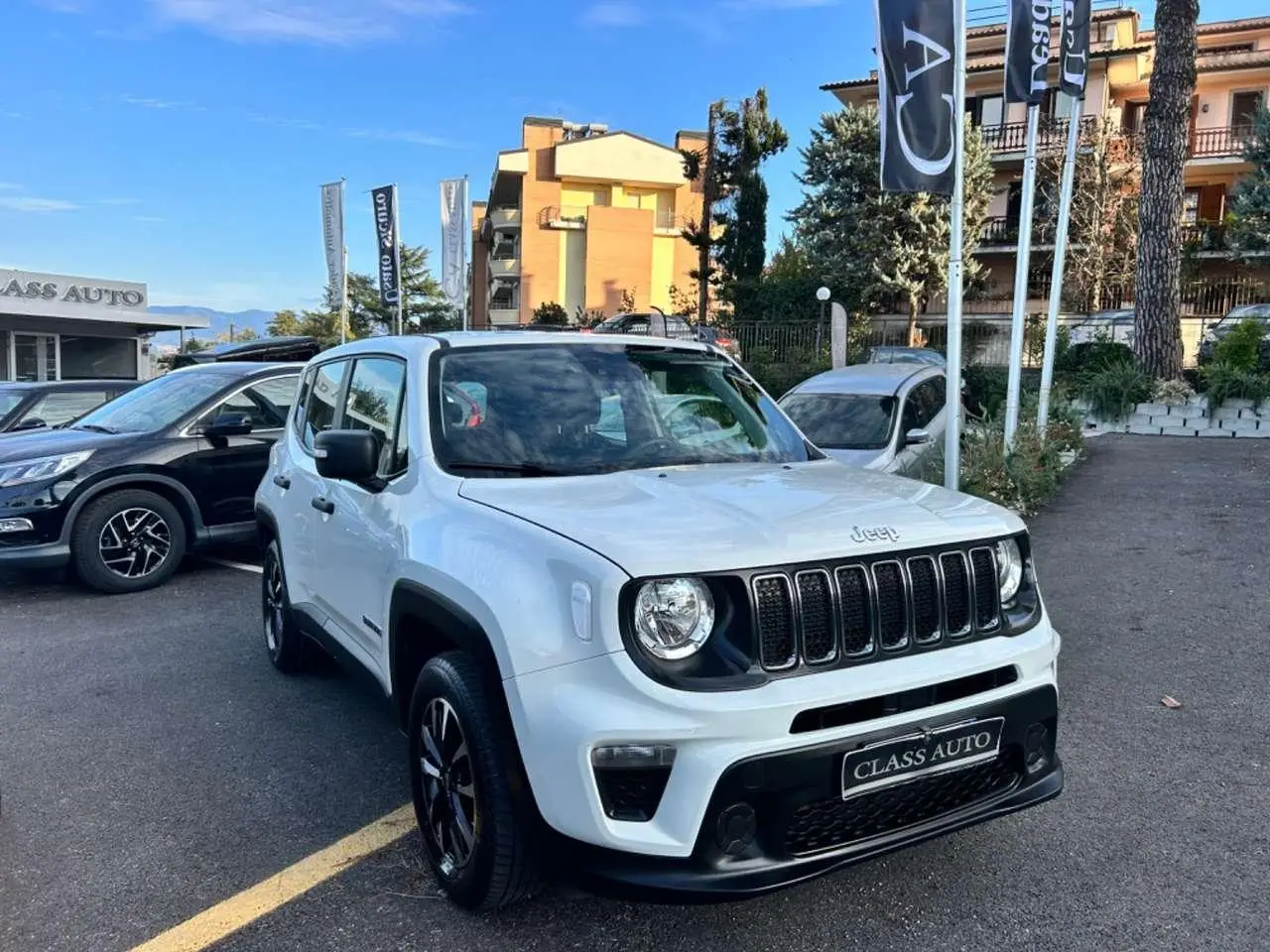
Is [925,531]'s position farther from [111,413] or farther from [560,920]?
[111,413]

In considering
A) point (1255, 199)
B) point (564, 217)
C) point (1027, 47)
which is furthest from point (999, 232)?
point (1027, 47)

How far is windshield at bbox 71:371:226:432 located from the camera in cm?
740

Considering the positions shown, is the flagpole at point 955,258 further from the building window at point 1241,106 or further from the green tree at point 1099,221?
the building window at point 1241,106

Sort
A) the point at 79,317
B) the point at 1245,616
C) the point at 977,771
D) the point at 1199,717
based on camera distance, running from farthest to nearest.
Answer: the point at 79,317 < the point at 1245,616 < the point at 1199,717 < the point at 977,771

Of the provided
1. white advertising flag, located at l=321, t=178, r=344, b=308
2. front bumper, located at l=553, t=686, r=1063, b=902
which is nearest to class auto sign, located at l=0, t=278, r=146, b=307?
white advertising flag, located at l=321, t=178, r=344, b=308

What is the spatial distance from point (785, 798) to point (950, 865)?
112 cm

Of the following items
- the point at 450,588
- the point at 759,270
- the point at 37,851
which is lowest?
the point at 37,851

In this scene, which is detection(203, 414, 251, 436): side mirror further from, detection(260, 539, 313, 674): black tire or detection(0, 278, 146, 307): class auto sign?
detection(0, 278, 146, 307): class auto sign

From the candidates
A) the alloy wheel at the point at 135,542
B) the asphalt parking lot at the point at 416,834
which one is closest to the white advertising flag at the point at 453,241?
the alloy wheel at the point at 135,542

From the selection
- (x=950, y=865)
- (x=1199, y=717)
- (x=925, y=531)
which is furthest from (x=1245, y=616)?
(x=925, y=531)

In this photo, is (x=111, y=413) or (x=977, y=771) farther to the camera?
(x=111, y=413)

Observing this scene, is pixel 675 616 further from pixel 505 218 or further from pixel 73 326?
pixel 505 218

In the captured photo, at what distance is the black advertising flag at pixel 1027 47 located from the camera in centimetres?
1034

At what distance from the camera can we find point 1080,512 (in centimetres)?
891
